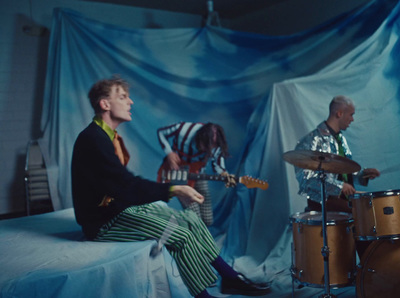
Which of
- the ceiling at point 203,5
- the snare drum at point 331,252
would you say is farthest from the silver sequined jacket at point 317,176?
the ceiling at point 203,5

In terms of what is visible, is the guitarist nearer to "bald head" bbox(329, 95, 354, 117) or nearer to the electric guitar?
the electric guitar

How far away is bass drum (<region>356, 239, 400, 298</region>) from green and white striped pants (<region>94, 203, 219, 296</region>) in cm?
80

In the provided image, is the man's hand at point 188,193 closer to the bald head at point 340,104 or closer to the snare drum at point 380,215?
the snare drum at point 380,215

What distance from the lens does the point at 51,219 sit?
2.89m

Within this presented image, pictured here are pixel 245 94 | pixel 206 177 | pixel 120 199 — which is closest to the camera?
pixel 120 199

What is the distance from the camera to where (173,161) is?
388 cm

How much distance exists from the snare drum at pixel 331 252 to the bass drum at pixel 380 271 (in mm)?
117

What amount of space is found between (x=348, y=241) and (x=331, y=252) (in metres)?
0.13

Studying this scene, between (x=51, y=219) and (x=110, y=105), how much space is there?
106cm

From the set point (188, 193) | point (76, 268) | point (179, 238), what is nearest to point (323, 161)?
point (188, 193)

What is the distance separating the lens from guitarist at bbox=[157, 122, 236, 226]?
392 centimetres

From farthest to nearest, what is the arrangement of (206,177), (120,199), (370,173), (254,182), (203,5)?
1. (203,5)
2. (206,177)
3. (254,182)
4. (370,173)
5. (120,199)

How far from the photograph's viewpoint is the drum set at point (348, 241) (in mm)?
2154

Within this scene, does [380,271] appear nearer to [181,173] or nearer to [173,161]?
[181,173]
